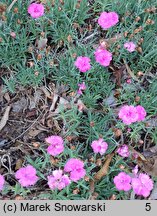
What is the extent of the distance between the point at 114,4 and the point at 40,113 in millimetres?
929

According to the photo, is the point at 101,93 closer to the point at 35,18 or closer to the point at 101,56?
the point at 101,56

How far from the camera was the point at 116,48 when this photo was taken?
8.66 feet

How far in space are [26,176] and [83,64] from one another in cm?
78

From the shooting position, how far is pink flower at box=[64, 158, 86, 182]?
214 centimetres

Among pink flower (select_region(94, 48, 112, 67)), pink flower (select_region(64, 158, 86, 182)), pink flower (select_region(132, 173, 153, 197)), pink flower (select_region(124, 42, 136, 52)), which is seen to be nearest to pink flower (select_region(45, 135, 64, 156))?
pink flower (select_region(64, 158, 86, 182))

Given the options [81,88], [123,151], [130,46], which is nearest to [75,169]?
[123,151]

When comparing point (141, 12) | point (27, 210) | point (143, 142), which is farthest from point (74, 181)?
point (141, 12)

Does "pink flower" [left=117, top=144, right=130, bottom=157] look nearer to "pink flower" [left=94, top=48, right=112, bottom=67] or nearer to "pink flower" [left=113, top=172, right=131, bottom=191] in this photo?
"pink flower" [left=113, top=172, right=131, bottom=191]

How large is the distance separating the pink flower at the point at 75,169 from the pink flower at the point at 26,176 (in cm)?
18

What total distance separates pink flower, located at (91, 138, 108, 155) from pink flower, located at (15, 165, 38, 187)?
1.21ft

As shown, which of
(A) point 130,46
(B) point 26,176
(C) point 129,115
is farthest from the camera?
(A) point 130,46

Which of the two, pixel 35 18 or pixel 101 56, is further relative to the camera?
pixel 35 18

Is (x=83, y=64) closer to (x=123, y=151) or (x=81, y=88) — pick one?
(x=81, y=88)

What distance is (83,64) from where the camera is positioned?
2.47 m
